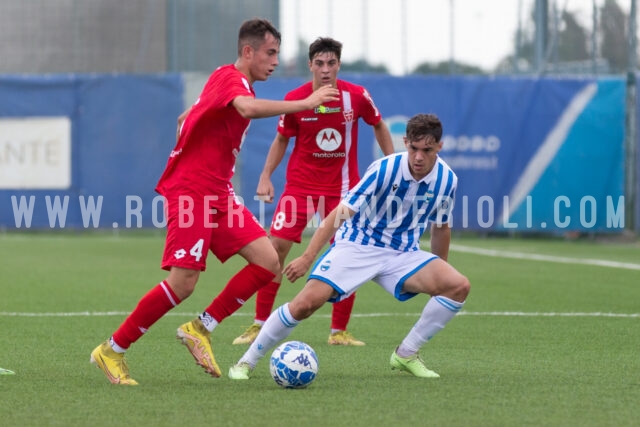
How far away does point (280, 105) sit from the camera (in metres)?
6.18

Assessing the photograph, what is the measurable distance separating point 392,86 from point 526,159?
256 cm

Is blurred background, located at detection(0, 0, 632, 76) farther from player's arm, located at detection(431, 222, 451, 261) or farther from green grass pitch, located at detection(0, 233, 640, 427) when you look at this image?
player's arm, located at detection(431, 222, 451, 261)

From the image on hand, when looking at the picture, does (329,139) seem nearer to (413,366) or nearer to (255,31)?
(255,31)

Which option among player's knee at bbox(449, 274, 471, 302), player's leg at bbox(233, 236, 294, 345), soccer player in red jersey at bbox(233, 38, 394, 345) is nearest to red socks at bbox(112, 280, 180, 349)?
player's knee at bbox(449, 274, 471, 302)

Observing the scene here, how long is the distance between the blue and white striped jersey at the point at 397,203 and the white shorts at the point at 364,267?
6 cm

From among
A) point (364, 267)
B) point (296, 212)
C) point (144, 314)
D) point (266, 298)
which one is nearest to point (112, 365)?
point (144, 314)

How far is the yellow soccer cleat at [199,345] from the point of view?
21.0 ft

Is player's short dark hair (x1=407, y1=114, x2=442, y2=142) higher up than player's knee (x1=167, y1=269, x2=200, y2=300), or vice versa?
player's short dark hair (x1=407, y1=114, x2=442, y2=142)

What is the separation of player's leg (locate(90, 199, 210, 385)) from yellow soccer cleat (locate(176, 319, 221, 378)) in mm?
178

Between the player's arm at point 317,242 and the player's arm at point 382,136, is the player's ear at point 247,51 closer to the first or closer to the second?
the player's arm at point 317,242

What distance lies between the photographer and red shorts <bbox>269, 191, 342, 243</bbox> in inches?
344

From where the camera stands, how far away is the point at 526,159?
766 inches

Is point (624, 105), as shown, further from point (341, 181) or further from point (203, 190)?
point (203, 190)

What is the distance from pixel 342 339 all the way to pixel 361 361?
921mm
